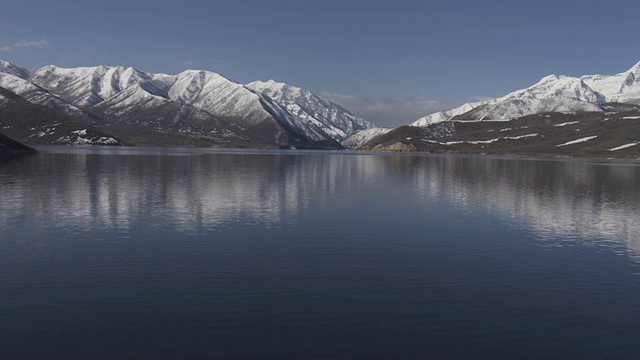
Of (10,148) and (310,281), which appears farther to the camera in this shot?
(10,148)

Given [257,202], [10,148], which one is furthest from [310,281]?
[10,148]

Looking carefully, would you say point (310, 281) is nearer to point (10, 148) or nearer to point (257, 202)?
point (257, 202)

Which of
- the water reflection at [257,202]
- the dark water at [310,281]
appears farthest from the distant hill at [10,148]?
the dark water at [310,281]

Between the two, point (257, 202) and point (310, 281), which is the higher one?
point (257, 202)

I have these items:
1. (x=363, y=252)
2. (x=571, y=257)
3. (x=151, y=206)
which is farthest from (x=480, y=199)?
(x=151, y=206)

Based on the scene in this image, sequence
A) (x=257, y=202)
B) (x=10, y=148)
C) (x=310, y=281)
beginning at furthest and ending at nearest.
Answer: (x=10, y=148) → (x=257, y=202) → (x=310, y=281)

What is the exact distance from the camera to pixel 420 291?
2889cm

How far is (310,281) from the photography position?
30.2 m

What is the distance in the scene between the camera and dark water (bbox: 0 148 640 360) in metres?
21.4

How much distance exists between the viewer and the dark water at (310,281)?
21422 mm

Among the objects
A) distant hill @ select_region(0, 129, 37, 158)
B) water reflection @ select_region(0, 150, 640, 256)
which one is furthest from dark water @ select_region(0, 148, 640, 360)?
distant hill @ select_region(0, 129, 37, 158)

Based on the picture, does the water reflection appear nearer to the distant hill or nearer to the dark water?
the dark water

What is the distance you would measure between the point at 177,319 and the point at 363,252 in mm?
18171

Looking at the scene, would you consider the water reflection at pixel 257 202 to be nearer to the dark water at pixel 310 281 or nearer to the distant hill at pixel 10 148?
the dark water at pixel 310 281
